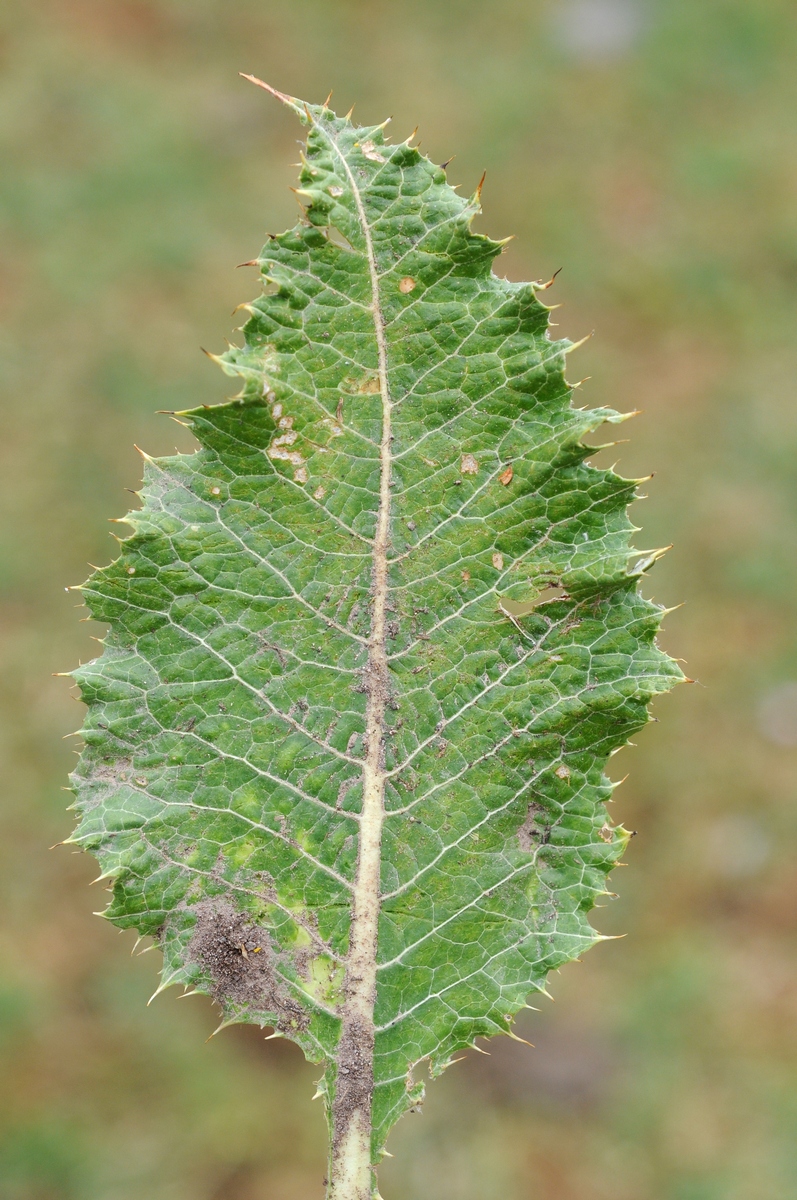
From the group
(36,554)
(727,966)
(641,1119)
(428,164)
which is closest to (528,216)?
(36,554)

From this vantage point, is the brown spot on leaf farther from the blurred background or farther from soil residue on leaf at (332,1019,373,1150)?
the blurred background

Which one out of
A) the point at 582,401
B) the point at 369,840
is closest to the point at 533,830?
the point at 369,840

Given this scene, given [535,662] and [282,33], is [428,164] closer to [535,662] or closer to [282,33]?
[535,662]

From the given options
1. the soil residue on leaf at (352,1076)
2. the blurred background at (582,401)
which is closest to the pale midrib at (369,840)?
the soil residue on leaf at (352,1076)

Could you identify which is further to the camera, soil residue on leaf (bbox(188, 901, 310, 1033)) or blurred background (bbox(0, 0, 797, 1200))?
blurred background (bbox(0, 0, 797, 1200))

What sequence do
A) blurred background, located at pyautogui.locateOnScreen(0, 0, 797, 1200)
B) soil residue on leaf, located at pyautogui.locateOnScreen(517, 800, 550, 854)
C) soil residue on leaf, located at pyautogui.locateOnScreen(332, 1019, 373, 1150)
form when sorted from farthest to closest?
blurred background, located at pyautogui.locateOnScreen(0, 0, 797, 1200) < soil residue on leaf, located at pyautogui.locateOnScreen(517, 800, 550, 854) < soil residue on leaf, located at pyautogui.locateOnScreen(332, 1019, 373, 1150)

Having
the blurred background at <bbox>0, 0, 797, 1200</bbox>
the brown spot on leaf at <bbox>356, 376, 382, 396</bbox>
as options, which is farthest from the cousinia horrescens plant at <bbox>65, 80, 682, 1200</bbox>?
the blurred background at <bbox>0, 0, 797, 1200</bbox>

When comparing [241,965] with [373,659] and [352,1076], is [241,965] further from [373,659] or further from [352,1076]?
[373,659]
